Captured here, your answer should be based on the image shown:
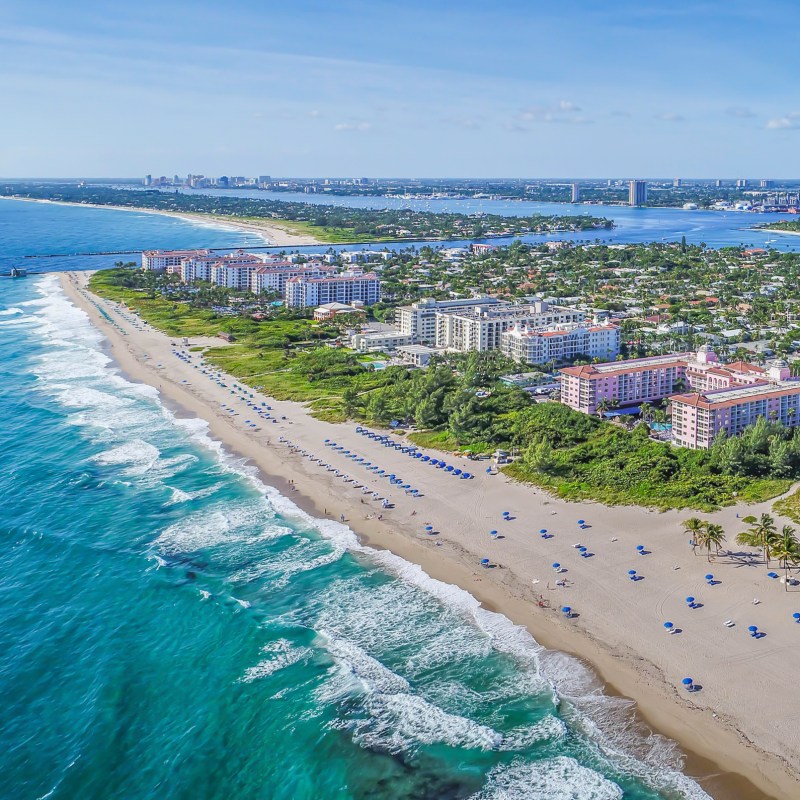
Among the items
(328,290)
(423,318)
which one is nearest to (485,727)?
(423,318)

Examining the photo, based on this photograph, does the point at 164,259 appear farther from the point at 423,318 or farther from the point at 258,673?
the point at 258,673

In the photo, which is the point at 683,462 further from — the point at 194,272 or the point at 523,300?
the point at 194,272

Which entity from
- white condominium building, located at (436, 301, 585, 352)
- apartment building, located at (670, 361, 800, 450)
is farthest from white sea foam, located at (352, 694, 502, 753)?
white condominium building, located at (436, 301, 585, 352)

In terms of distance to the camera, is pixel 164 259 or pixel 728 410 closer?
pixel 728 410

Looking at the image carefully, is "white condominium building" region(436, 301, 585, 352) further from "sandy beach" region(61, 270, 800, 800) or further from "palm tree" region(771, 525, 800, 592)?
A: "palm tree" region(771, 525, 800, 592)

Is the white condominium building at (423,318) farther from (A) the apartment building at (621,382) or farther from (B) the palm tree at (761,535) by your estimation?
(B) the palm tree at (761,535)

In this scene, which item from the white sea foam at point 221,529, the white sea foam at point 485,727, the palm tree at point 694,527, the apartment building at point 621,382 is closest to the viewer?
the white sea foam at point 485,727

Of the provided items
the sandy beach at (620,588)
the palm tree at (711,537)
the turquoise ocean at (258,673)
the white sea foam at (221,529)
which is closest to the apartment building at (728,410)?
the sandy beach at (620,588)
